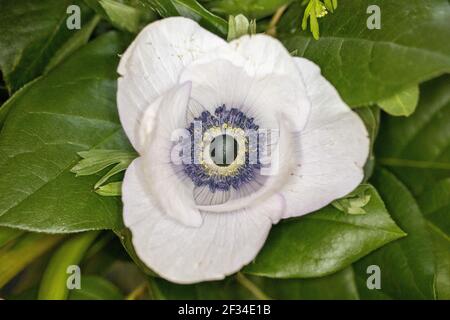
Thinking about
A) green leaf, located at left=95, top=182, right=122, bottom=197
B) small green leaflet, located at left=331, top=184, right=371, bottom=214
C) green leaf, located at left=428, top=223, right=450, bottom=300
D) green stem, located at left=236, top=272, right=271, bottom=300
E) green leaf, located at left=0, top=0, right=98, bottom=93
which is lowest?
green stem, located at left=236, top=272, right=271, bottom=300

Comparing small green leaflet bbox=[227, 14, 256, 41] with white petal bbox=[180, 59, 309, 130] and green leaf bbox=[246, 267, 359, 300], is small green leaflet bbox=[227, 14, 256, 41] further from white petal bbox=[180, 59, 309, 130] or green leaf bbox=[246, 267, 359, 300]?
green leaf bbox=[246, 267, 359, 300]

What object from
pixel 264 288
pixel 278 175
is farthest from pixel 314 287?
pixel 278 175

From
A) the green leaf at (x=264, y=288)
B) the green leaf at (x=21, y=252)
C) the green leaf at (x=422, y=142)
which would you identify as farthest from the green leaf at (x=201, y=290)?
the green leaf at (x=422, y=142)

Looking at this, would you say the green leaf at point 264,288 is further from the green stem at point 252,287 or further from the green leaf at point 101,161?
the green leaf at point 101,161

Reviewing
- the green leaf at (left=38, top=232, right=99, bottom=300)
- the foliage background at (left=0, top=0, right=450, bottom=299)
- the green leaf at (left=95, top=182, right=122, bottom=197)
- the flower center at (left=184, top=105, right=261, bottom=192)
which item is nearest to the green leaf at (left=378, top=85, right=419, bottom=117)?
the foliage background at (left=0, top=0, right=450, bottom=299)

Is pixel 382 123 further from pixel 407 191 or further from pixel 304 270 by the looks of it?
pixel 304 270

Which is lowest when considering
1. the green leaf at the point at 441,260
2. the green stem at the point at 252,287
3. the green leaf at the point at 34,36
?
the green stem at the point at 252,287
